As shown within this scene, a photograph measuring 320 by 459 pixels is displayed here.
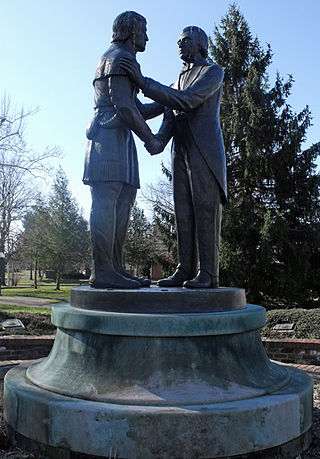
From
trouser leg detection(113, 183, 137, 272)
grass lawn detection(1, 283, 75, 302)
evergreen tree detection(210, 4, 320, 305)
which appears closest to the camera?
trouser leg detection(113, 183, 137, 272)

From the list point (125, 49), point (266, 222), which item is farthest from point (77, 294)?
point (266, 222)

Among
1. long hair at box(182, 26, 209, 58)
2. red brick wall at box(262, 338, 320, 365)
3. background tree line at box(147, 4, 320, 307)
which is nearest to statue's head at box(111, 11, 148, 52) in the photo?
long hair at box(182, 26, 209, 58)

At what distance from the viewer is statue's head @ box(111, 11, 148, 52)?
4016 millimetres

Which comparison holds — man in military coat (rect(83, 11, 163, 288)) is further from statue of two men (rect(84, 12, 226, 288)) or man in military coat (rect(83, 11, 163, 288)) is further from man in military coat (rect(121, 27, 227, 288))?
man in military coat (rect(121, 27, 227, 288))

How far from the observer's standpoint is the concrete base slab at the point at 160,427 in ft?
8.59

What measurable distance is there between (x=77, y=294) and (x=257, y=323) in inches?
58.5

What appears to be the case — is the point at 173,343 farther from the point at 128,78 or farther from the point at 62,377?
the point at 128,78

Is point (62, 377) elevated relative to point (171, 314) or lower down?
lower down

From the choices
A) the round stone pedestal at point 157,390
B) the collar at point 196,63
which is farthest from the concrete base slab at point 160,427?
the collar at point 196,63

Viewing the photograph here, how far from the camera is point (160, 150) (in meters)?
4.18

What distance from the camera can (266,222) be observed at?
48.8 ft

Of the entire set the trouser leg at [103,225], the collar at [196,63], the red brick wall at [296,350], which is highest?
the collar at [196,63]

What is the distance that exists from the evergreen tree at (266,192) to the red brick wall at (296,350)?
26.9 feet

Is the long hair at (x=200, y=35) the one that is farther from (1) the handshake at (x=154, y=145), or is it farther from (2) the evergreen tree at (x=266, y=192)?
(2) the evergreen tree at (x=266, y=192)
